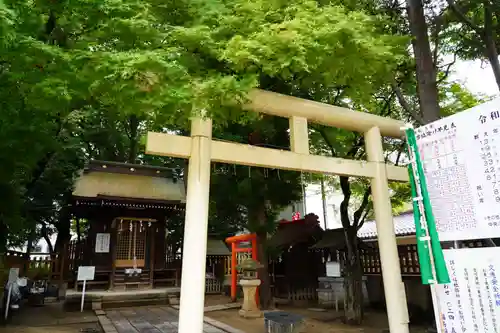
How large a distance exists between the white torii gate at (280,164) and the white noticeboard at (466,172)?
1497mm

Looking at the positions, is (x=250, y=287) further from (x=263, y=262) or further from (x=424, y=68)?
(x=424, y=68)

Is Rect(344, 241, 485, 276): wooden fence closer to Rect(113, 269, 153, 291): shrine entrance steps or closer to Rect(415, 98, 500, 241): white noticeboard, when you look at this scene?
Rect(415, 98, 500, 241): white noticeboard

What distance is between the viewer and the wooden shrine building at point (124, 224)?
12.8m

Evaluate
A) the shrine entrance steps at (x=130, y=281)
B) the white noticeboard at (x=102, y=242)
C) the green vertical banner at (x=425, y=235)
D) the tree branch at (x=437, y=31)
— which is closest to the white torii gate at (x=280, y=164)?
the green vertical banner at (x=425, y=235)

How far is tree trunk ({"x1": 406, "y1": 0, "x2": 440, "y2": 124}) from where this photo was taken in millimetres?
6031

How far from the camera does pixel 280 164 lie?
5.07 m

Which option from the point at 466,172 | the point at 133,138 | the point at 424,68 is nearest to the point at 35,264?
the point at 133,138

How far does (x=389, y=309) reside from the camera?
5273mm

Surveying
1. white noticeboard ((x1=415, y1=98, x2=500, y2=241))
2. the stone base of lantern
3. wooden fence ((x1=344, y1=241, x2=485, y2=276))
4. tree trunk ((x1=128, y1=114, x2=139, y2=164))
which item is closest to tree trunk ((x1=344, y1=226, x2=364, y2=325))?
wooden fence ((x1=344, y1=241, x2=485, y2=276))

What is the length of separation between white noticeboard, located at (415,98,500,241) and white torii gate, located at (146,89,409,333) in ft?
4.91

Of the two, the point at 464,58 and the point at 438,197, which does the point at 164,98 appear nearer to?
the point at 438,197

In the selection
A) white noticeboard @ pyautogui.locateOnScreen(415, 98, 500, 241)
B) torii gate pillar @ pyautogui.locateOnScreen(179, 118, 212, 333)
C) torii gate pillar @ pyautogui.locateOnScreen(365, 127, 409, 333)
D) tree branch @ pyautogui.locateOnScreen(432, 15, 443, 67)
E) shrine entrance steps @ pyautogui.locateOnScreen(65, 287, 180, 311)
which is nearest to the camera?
white noticeboard @ pyautogui.locateOnScreen(415, 98, 500, 241)

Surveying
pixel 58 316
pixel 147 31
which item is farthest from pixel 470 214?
pixel 58 316

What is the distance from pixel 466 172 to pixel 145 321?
838 cm
